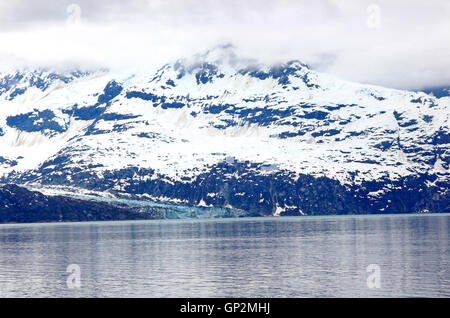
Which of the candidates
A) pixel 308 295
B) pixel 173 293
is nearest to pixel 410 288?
pixel 308 295

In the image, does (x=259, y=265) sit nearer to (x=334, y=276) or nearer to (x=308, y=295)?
(x=334, y=276)

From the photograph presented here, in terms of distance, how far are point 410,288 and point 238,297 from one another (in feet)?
98.2

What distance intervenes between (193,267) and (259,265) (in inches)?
581

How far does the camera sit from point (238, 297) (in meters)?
143

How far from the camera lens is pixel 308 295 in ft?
471

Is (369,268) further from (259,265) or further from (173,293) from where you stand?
(173,293)

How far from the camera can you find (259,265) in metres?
194
